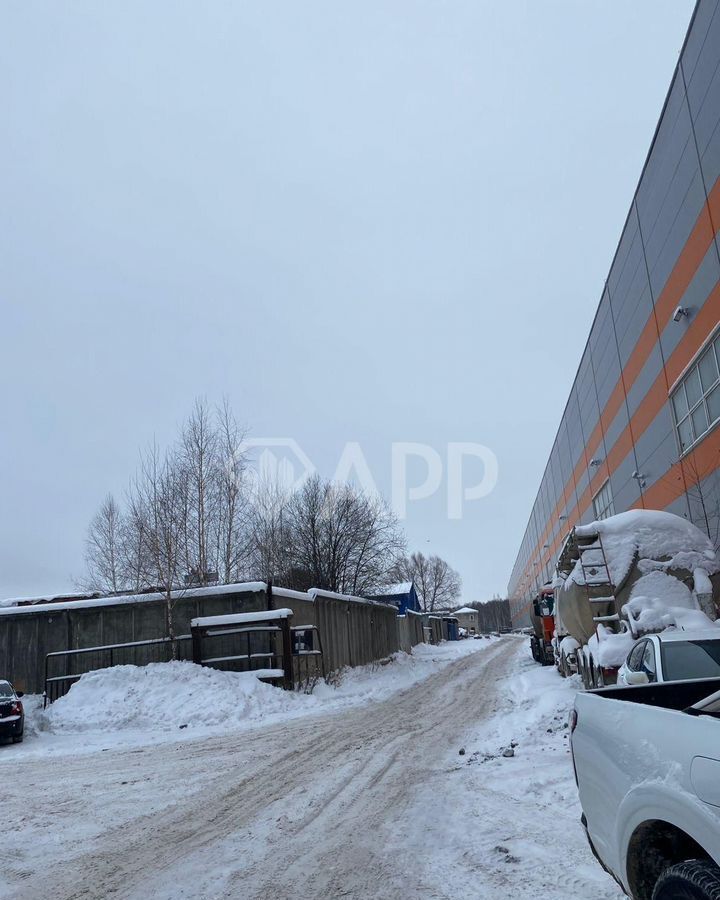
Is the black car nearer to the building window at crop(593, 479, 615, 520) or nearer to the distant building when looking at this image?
the building window at crop(593, 479, 615, 520)

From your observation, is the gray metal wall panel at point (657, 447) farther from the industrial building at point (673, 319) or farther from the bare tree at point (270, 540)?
the bare tree at point (270, 540)

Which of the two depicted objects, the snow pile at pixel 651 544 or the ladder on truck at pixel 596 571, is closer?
the snow pile at pixel 651 544

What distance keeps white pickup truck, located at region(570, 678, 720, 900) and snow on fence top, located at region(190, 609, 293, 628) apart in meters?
15.2

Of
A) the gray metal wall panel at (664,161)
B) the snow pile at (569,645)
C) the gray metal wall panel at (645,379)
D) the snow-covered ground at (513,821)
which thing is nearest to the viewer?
the snow-covered ground at (513,821)

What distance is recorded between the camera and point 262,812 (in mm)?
7285

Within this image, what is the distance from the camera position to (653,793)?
2939 millimetres

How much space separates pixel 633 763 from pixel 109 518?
153ft

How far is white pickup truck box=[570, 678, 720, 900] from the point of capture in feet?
8.55

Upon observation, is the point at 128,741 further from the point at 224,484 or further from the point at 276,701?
the point at 224,484

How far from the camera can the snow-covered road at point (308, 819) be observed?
510cm

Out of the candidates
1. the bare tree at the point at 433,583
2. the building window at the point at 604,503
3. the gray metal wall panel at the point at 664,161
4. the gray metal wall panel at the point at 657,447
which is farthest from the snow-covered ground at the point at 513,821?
the bare tree at the point at 433,583

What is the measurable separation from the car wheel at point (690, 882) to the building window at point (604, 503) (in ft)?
87.3

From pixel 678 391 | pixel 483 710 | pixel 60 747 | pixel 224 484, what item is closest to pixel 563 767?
pixel 483 710

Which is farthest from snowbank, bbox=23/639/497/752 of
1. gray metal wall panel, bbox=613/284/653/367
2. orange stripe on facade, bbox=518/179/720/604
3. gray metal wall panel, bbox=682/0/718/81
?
gray metal wall panel, bbox=682/0/718/81
